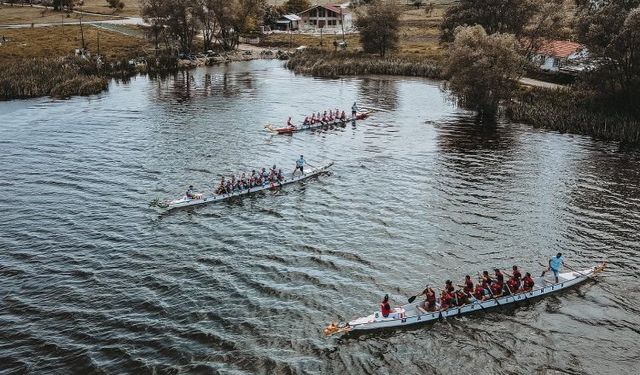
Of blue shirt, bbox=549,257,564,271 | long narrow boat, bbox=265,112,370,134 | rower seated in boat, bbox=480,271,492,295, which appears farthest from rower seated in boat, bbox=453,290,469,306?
long narrow boat, bbox=265,112,370,134

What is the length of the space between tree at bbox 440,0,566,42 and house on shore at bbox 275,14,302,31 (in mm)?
92474

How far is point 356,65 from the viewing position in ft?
413

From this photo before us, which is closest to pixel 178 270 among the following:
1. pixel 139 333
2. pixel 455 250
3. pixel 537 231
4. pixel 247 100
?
pixel 139 333

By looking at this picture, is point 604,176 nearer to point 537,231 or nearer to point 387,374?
point 537,231

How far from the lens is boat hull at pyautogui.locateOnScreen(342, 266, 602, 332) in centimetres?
3225

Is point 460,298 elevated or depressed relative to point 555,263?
depressed

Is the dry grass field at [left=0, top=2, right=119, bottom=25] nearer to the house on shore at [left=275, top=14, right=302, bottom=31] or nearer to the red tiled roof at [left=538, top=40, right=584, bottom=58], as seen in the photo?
the house on shore at [left=275, top=14, right=302, bottom=31]

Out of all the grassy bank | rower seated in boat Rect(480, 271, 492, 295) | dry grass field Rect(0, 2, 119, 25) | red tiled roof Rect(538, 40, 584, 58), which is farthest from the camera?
dry grass field Rect(0, 2, 119, 25)

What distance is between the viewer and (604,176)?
57438mm

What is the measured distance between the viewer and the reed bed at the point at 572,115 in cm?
7031

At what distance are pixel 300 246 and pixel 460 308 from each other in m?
13.6

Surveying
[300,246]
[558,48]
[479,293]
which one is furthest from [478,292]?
[558,48]

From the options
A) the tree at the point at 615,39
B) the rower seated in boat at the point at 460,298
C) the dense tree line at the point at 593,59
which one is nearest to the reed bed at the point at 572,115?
the dense tree line at the point at 593,59

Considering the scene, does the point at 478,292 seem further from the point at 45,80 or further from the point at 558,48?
the point at 45,80
